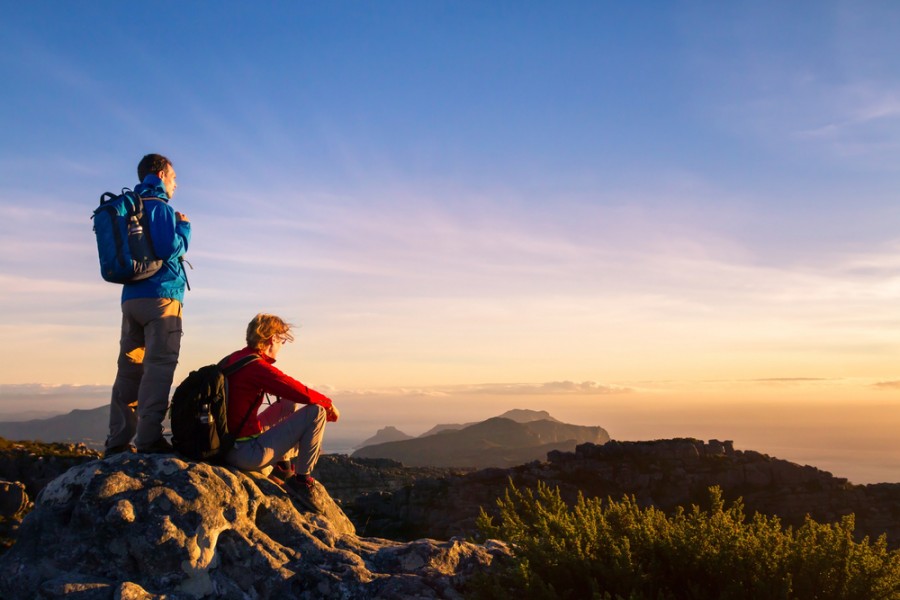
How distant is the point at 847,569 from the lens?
21.9 feet

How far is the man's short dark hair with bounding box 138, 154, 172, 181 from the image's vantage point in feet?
27.7

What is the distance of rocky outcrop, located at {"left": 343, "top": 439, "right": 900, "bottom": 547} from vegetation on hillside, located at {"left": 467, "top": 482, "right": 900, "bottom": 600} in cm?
3525

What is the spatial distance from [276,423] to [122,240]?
9.37 ft

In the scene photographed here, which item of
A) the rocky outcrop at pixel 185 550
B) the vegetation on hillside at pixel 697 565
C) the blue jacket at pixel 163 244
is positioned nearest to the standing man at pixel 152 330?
the blue jacket at pixel 163 244

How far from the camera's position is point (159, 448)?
7.86 m

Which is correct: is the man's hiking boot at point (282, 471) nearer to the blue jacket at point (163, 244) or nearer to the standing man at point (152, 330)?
the standing man at point (152, 330)

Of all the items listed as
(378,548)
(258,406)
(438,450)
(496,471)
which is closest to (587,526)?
(378,548)

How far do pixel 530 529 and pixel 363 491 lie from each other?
2201 inches

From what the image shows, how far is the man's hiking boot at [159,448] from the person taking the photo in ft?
25.5

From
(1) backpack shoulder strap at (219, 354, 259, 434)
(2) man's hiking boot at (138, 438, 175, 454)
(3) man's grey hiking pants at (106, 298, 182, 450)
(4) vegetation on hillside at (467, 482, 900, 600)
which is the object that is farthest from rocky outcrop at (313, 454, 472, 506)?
(4) vegetation on hillside at (467, 482, 900, 600)

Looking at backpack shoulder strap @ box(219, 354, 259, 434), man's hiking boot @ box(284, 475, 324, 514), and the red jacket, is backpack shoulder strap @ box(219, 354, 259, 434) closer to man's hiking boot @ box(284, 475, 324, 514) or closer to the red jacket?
the red jacket

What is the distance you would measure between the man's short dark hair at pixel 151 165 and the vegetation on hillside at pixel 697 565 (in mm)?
6333

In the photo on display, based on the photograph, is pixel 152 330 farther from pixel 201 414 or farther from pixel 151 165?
pixel 151 165

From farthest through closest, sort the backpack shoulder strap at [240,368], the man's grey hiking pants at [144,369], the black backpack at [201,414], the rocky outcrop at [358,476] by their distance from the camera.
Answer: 1. the rocky outcrop at [358,476]
2. the man's grey hiking pants at [144,369]
3. the backpack shoulder strap at [240,368]
4. the black backpack at [201,414]
